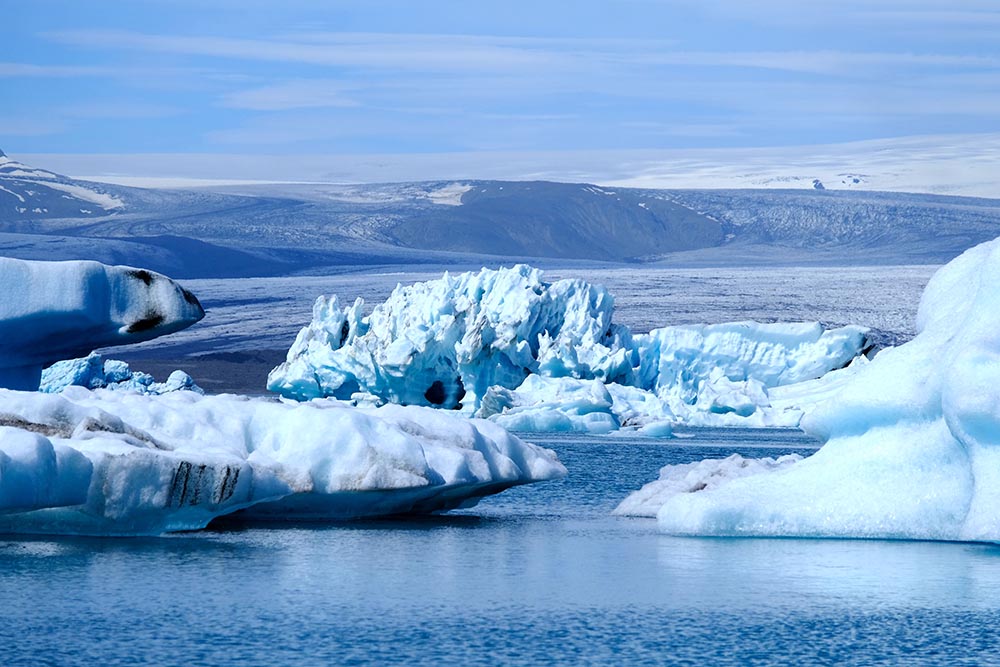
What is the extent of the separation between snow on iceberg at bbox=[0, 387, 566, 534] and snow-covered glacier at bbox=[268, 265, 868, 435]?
1249 centimetres

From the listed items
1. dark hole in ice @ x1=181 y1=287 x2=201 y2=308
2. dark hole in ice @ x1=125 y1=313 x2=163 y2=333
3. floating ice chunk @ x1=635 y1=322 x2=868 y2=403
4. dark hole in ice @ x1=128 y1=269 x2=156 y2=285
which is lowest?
floating ice chunk @ x1=635 y1=322 x2=868 y2=403

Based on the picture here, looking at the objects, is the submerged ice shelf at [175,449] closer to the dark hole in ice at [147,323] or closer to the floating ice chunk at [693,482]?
the dark hole in ice at [147,323]

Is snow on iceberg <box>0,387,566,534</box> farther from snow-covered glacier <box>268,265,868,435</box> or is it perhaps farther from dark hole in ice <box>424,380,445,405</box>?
dark hole in ice <box>424,380,445,405</box>

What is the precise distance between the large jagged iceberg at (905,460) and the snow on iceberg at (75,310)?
4.79 metres

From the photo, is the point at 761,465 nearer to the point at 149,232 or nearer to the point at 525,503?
the point at 525,503

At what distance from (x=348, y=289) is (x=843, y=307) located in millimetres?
20639

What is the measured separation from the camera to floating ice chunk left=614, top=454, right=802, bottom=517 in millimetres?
11039

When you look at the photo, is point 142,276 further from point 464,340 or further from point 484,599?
point 464,340

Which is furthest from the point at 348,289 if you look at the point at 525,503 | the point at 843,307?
the point at 525,503

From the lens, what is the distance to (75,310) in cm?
1138

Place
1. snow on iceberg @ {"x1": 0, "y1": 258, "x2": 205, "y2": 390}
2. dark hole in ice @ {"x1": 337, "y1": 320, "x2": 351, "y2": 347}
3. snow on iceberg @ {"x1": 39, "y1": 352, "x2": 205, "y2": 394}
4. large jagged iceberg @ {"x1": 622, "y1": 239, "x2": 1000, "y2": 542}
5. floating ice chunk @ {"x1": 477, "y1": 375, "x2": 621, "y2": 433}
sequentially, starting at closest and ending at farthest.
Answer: large jagged iceberg @ {"x1": 622, "y1": 239, "x2": 1000, "y2": 542} < snow on iceberg @ {"x1": 0, "y1": 258, "x2": 205, "y2": 390} < floating ice chunk @ {"x1": 477, "y1": 375, "x2": 621, "y2": 433} < snow on iceberg @ {"x1": 39, "y1": 352, "x2": 205, "y2": 394} < dark hole in ice @ {"x1": 337, "y1": 320, "x2": 351, "y2": 347}

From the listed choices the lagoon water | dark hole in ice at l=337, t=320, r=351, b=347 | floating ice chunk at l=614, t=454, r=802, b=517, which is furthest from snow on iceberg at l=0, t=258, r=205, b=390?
dark hole in ice at l=337, t=320, r=351, b=347

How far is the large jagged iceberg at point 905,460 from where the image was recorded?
8133 millimetres

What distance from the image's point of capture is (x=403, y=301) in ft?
84.6
